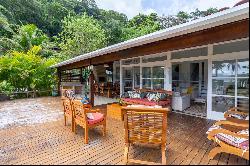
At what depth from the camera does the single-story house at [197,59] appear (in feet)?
9.03

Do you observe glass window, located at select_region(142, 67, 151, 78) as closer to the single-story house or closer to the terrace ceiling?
the single-story house

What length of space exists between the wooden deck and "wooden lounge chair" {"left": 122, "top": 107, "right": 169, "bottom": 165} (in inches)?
12.1

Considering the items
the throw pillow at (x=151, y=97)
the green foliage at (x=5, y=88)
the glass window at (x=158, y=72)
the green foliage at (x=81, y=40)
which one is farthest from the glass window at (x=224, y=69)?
the green foliage at (x=81, y=40)

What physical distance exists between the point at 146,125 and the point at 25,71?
36.2 ft

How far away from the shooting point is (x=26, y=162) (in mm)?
3049

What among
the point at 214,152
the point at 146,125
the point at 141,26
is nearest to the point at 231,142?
the point at 214,152

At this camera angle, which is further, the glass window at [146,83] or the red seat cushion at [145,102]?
the glass window at [146,83]

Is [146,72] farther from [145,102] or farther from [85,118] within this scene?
[85,118]

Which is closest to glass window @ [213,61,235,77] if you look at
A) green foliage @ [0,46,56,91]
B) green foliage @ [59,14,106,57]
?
green foliage @ [0,46,56,91]

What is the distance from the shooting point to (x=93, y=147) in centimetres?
362

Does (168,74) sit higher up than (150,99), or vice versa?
(168,74)

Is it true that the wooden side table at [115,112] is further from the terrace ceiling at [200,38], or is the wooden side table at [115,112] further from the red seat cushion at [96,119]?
the terrace ceiling at [200,38]

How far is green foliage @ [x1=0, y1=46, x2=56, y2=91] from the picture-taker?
11.5 metres

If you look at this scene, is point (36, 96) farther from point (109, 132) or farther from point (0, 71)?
point (109, 132)
